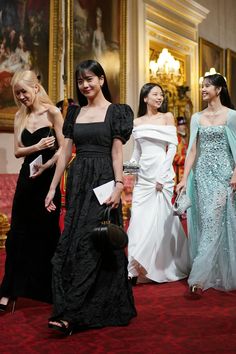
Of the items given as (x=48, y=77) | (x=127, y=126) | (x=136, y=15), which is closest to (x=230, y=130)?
(x=127, y=126)

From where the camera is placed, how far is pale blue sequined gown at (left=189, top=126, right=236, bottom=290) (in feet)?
15.1

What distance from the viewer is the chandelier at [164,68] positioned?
1191 centimetres

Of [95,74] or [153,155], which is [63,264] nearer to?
[95,74]

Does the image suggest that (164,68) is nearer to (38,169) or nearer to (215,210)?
(215,210)

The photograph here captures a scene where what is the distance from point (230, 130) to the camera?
15.6 ft

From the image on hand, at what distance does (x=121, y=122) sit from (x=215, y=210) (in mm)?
1679

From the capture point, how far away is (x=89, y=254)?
3.26m

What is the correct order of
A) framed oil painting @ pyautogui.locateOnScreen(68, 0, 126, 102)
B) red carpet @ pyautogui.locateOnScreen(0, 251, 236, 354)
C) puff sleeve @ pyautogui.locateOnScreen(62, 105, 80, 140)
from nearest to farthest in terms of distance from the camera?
red carpet @ pyautogui.locateOnScreen(0, 251, 236, 354), puff sleeve @ pyautogui.locateOnScreen(62, 105, 80, 140), framed oil painting @ pyautogui.locateOnScreen(68, 0, 126, 102)

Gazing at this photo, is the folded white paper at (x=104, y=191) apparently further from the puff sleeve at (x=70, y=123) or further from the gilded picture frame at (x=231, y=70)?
the gilded picture frame at (x=231, y=70)

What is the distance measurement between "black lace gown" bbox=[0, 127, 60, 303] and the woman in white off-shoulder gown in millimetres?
1233

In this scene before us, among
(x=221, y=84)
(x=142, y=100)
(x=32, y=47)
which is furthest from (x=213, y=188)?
(x=32, y=47)

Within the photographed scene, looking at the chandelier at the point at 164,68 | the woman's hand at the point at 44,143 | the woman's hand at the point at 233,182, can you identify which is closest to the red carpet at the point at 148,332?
the woman's hand at the point at 233,182

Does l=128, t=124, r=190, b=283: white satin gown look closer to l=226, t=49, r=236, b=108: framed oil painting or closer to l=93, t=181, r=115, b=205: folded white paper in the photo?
l=93, t=181, r=115, b=205: folded white paper

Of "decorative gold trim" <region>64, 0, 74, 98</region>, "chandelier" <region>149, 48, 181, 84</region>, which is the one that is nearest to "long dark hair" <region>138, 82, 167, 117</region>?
"decorative gold trim" <region>64, 0, 74, 98</region>
